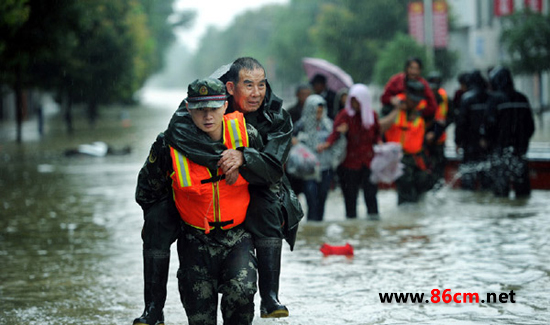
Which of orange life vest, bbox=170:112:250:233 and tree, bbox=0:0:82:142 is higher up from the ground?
tree, bbox=0:0:82:142

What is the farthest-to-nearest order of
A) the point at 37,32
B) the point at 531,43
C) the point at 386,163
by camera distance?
the point at 531,43 < the point at 37,32 < the point at 386,163

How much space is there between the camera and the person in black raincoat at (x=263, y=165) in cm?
471

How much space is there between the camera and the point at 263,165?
474 centimetres

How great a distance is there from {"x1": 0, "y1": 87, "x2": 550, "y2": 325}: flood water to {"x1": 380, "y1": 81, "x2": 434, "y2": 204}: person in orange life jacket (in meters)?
0.39

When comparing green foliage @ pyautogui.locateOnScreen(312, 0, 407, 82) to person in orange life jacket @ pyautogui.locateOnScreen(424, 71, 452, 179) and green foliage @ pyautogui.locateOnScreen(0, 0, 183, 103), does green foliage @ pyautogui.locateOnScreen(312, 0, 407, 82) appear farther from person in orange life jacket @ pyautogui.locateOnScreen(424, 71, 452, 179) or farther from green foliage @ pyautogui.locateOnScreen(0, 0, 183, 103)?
person in orange life jacket @ pyautogui.locateOnScreen(424, 71, 452, 179)

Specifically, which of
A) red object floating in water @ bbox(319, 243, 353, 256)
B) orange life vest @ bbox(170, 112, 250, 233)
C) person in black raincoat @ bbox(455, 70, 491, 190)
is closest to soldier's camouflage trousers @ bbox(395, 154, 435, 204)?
person in black raincoat @ bbox(455, 70, 491, 190)

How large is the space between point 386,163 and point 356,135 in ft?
2.50

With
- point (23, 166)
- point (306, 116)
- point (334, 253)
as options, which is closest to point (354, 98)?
point (306, 116)

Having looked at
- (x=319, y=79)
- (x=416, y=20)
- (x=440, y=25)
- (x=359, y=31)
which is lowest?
(x=319, y=79)

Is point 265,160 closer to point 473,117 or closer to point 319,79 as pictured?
point 319,79

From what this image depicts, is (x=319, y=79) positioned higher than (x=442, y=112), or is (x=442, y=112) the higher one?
(x=319, y=79)

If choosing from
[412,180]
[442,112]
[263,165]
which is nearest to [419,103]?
[412,180]

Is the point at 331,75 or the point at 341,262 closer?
the point at 341,262

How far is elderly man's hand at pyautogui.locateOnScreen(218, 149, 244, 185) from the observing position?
4645 mm
